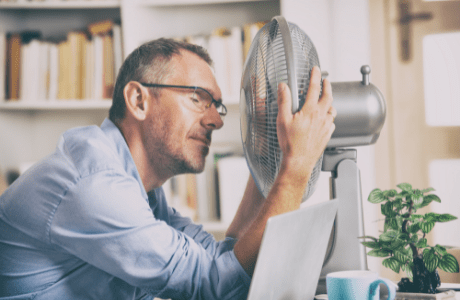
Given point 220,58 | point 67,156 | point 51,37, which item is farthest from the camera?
point 51,37

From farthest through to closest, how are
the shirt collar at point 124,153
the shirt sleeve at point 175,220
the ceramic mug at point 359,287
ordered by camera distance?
the shirt sleeve at point 175,220 < the shirt collar at point 124,153 < the ceramic mug at point 359,287

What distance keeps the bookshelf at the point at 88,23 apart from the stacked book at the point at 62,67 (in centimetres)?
5

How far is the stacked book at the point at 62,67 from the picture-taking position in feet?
6.81

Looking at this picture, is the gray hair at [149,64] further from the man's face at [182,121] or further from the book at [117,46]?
the book at [117,46]

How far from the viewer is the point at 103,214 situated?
0.78 meters

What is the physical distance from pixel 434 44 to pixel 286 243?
1908 millimetres

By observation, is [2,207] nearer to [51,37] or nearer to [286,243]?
[286,243]

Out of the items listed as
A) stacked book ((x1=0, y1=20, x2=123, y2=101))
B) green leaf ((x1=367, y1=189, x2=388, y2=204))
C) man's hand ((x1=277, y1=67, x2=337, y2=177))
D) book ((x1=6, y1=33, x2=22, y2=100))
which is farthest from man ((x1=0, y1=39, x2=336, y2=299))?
book ((x1=6, y1=33, x2=22, y2=100))

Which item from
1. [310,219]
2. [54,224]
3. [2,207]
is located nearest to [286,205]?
[310,219]

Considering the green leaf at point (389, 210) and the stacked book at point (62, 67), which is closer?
the green leaf at point (389, 210)

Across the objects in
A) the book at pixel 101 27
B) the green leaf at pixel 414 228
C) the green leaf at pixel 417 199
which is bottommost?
the green leaf at pixel 414 228

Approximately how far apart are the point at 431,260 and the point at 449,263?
3cm

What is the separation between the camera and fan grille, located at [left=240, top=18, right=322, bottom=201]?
29.5 inches

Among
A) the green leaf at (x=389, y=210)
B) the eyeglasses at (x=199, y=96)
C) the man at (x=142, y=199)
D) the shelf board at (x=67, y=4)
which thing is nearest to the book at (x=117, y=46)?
the shelf board at (x=67, y=4)
